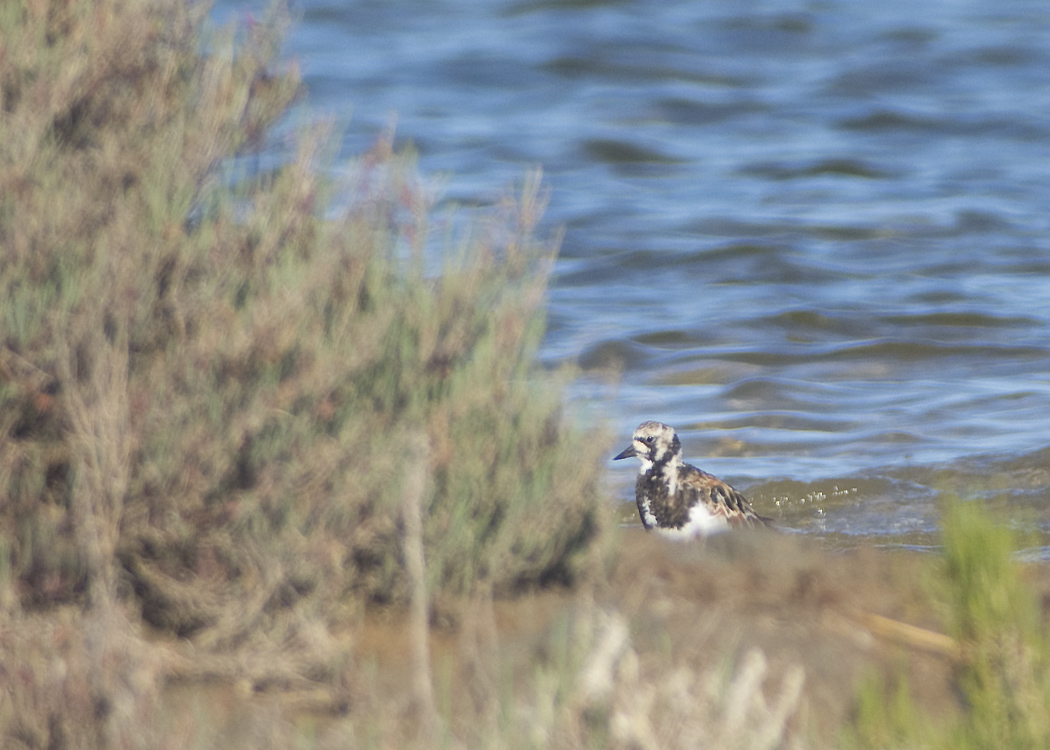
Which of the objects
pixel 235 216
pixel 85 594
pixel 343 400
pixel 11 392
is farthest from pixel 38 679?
pixel 235 216

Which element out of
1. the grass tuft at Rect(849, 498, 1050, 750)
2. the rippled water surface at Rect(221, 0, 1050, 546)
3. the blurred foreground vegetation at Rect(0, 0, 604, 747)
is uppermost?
the blurred foreground vegetation at Rect(0, 0, 604, 747)

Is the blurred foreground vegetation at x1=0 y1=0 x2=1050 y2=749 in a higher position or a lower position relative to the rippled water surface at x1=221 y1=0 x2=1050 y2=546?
higher

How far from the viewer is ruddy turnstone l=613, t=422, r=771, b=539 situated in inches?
253

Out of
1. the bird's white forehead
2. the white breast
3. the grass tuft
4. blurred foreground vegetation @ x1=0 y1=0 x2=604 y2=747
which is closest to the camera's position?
the grass tuft

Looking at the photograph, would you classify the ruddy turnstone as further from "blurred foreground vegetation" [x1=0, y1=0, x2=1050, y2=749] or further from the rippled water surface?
"blurred foreground vegetation" [x1=0, y1=0, x2=1050, y2=749]

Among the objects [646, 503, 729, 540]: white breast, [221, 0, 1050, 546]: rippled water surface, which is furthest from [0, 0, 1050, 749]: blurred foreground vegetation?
[646, 503, 729, 540]: white breast

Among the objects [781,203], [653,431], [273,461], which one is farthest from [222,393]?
[781,203]

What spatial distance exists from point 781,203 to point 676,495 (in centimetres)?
764

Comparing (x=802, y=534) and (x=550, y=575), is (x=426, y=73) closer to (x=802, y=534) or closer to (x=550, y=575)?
(x=802, y=534)

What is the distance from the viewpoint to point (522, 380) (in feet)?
13.4

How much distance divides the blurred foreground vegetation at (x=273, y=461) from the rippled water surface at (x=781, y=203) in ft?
1.75

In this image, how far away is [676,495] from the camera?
21.5ft

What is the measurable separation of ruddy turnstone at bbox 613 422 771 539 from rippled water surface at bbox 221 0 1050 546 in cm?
60

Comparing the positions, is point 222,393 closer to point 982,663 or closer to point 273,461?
point 273,461
